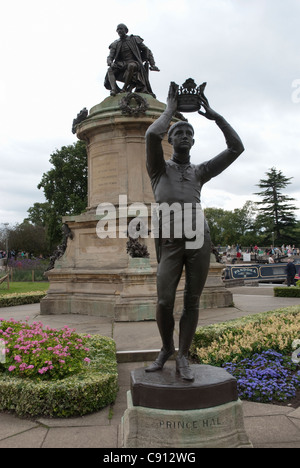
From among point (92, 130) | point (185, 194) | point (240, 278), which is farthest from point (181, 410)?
point (240, 278)

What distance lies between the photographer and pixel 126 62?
12117 mm

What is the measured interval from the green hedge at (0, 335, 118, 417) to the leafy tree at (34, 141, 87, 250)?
30348mm

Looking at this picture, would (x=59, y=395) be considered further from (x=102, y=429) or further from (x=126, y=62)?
(x=126, y=62)

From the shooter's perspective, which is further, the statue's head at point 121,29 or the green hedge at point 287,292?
the green hedge at point 287,292

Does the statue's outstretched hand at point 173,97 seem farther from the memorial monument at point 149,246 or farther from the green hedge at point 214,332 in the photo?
the green hedge at point 214,332

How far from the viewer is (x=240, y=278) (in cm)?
2516

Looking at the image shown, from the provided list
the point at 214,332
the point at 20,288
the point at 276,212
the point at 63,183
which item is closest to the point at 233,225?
the point at 276,212

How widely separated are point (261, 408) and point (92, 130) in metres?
9.40

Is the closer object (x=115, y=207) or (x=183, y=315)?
(x=183, y=315)

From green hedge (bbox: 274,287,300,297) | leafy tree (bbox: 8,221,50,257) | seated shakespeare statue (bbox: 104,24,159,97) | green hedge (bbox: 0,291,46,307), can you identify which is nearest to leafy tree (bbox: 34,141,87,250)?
green hedge (bbox: 0,291,46,307)

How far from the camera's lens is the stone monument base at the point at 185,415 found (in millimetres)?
3273

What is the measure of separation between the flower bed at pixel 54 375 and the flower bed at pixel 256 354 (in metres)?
1.55

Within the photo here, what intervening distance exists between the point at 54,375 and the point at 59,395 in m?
0.47

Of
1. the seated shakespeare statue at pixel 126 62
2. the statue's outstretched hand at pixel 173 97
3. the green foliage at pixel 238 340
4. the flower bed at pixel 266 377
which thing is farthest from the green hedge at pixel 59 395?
the seated shakespeare statue at pixel 126 62
